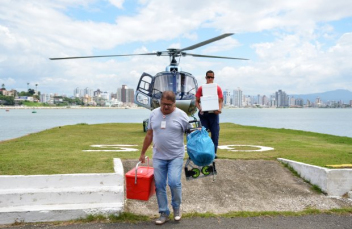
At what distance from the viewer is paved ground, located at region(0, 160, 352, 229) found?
6441 mm

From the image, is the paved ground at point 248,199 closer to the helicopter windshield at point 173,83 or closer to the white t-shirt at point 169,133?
Answer: the white t-shirt at point 169,133

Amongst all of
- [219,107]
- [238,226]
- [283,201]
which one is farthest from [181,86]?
[238,226]

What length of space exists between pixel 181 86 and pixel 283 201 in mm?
11998

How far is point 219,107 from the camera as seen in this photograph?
845 centimetres

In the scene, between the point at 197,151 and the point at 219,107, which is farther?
the point at 219,107

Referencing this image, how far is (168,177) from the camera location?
20.1 feet

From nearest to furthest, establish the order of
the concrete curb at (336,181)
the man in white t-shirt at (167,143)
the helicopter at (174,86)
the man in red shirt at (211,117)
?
the man in white t-shirt at (167,143), the concrete curb at (336,181), the man in red shirt at (211,117), the helicopter at (174,86)

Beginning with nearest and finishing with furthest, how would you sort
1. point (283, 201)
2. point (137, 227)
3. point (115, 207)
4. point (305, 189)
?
point (137, 227), point (115, 207), point (283, 201), point (305, 189)

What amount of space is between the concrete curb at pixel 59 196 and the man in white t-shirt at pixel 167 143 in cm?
110

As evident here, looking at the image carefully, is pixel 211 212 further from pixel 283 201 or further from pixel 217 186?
pixel 283 201

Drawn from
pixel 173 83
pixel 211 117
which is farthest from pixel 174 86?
pixel 211 117

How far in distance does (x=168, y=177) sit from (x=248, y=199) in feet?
7.80

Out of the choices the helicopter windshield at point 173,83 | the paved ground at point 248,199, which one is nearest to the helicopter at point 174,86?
the helicopter windshield at point 173,83

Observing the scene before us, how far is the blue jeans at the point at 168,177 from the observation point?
609cm
